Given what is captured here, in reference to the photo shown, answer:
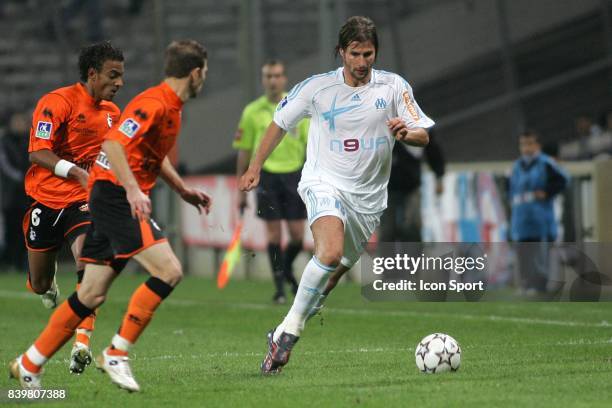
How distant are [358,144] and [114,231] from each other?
6.62 ft

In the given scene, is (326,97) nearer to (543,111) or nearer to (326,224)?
(326,224)

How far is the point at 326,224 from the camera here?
27.9ft

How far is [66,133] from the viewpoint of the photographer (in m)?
9.06

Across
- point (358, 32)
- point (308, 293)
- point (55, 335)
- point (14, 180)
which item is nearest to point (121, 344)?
point (55, 335)

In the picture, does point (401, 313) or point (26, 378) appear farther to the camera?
point (401, 313)

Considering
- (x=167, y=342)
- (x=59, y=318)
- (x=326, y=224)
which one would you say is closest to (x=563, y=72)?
(x=167, y=342)

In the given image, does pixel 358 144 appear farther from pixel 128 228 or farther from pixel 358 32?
pixel 128 228

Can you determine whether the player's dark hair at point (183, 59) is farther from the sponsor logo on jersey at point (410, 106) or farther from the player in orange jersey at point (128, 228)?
the sponsor logo on jersey at point (410, 106)

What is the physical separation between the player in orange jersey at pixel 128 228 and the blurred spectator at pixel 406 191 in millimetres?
8456

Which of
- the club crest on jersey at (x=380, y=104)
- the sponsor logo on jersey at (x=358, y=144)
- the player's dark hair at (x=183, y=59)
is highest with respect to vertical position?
the player's dark hair at (x=183, y=59)

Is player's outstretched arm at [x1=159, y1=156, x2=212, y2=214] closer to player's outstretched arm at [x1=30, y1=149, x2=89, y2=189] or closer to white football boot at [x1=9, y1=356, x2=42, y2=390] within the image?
player's outstretched arm at [x1=30, y1=149, x2=89, y2=189]

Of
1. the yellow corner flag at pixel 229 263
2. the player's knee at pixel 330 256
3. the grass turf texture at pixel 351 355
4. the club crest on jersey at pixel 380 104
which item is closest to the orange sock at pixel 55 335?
the grass turf texture at pixel 351 355

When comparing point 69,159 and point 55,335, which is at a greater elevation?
point 69,159

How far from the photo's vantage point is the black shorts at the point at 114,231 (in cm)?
741
